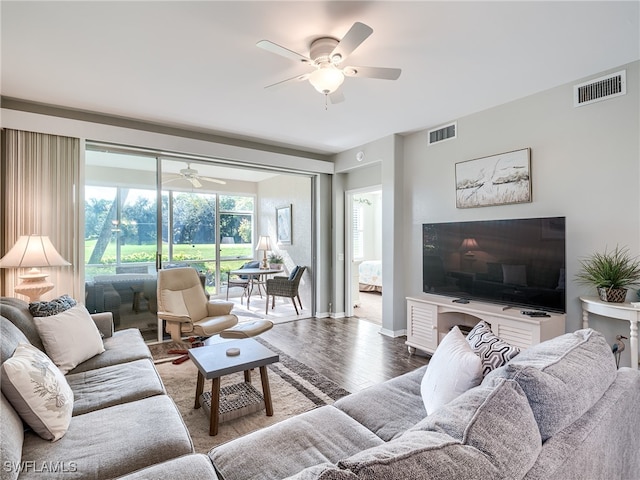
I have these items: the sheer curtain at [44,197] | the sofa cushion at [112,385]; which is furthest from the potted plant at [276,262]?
the sofa cushion at [112,385]

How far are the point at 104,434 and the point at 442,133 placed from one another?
4196 millimetres

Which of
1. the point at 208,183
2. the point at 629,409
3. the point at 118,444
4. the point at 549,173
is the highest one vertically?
the point at 208,183

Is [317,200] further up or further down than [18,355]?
further up

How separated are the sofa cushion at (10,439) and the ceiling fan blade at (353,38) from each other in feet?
7.84

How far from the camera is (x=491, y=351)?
5.01 feet

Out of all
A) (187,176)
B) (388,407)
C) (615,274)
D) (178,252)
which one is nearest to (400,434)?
(388,407)

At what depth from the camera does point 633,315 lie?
2.34 meters

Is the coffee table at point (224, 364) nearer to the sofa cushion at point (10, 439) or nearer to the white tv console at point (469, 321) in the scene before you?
the sofa cushion at point (10, 439)

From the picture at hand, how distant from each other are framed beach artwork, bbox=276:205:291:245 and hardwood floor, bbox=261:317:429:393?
1.88m

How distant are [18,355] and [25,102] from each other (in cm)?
308

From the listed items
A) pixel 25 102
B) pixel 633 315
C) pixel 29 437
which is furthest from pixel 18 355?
pixel 633 315

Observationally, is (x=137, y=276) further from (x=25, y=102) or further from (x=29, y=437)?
(x=29, y=437)

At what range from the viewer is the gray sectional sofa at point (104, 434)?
1207 mm

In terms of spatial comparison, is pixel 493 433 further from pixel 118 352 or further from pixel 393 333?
pixel 393 333
